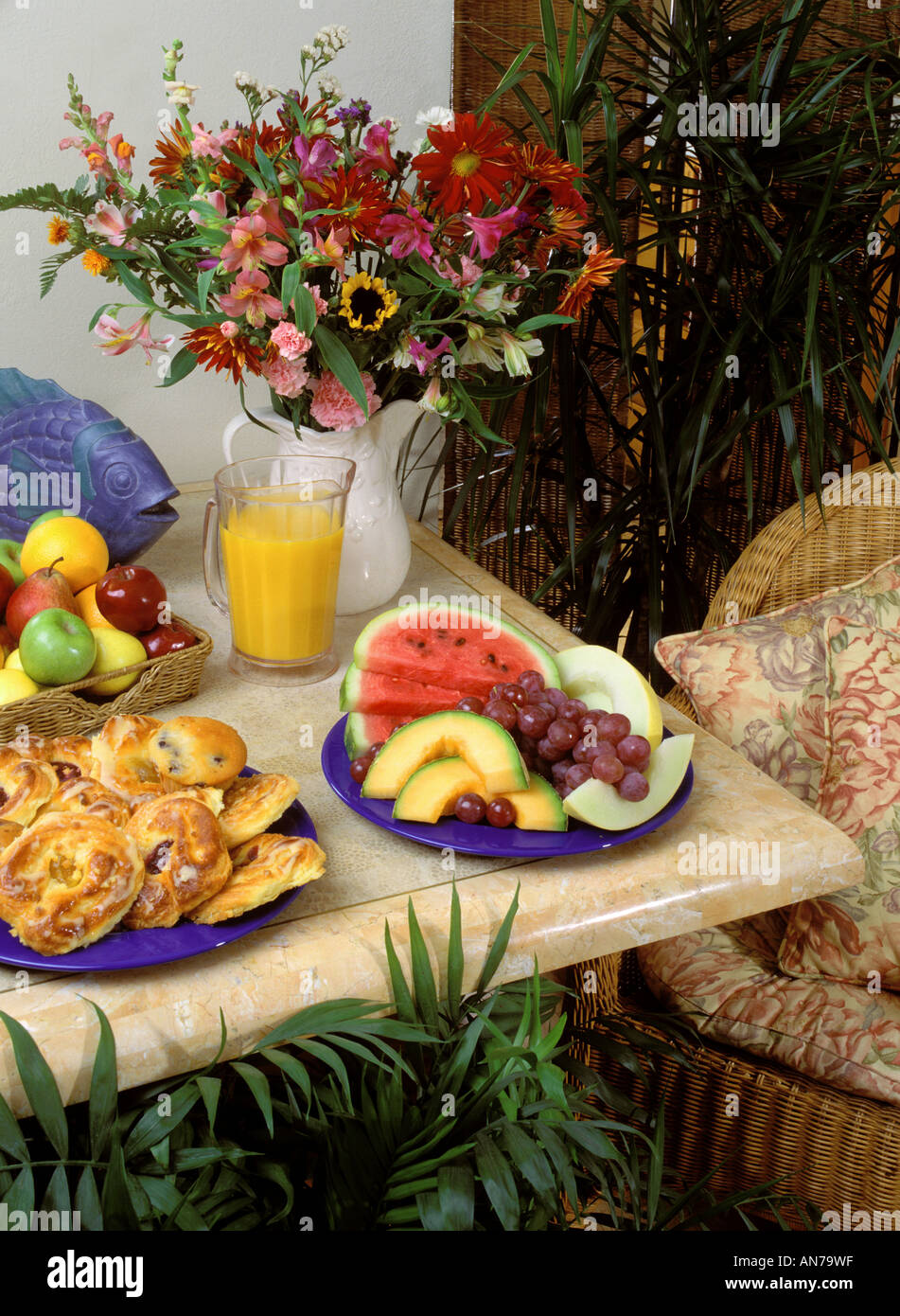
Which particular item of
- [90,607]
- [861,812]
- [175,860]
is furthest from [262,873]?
[861,812]

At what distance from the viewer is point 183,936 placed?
0.88 meters

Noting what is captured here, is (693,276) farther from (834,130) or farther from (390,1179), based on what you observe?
(390,1179)

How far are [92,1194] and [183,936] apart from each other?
0.19 metres

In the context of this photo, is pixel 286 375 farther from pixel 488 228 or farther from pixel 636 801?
pixel 636 801

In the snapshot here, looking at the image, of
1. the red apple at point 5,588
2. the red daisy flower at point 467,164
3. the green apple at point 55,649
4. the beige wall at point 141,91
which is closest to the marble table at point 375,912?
the green apple at point 55,649

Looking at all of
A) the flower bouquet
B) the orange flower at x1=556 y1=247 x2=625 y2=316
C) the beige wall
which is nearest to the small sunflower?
the flower bouquet

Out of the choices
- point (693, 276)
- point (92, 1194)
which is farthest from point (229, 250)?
point (693, 276)

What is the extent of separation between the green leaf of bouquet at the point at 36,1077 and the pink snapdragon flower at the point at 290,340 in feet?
2.32

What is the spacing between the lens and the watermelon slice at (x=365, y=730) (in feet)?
3.65

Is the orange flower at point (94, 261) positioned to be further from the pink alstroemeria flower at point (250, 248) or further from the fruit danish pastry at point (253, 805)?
the fruit danish pastry at point (253, 805)

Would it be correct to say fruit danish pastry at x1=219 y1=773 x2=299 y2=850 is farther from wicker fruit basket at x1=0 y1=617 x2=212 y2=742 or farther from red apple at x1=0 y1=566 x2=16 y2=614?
red apple at x1=0 y1=566 x2=16 y2=614

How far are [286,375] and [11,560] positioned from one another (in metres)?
0.41

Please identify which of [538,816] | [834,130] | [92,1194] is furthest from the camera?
[834,130]

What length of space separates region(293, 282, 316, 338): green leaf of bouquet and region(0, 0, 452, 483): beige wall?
0.63 metres
